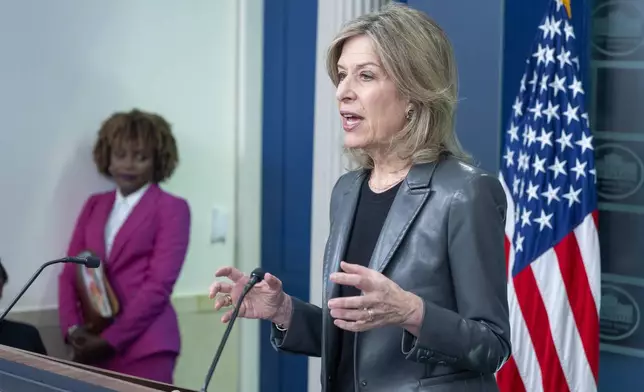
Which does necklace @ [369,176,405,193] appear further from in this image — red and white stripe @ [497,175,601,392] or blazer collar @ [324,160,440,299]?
red and white stripe @ [497,175,601,392]

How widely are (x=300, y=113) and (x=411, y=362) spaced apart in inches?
120

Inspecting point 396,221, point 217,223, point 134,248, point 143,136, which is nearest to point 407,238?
point 396,221

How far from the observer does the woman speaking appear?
5.84 ft

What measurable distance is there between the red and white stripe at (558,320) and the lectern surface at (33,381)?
1952mm

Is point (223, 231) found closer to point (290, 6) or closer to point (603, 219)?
point (290, 6)

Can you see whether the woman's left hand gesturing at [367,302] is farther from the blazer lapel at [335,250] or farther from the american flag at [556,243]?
the american flag at [556,243]

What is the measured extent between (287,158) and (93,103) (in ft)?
3.03

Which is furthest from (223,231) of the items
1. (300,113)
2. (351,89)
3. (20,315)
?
(351,89)

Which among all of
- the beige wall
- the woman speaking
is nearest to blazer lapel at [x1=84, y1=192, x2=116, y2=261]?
the beige wall

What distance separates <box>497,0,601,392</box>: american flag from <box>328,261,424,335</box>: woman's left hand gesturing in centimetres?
172

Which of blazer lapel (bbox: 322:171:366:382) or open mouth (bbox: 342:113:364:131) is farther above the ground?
open mouth (bbox: 342:113:364:131)

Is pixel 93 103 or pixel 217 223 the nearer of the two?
pixel 93 103

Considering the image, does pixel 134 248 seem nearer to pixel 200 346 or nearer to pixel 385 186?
pixel 200 346

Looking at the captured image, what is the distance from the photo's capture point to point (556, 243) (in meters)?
3.31
